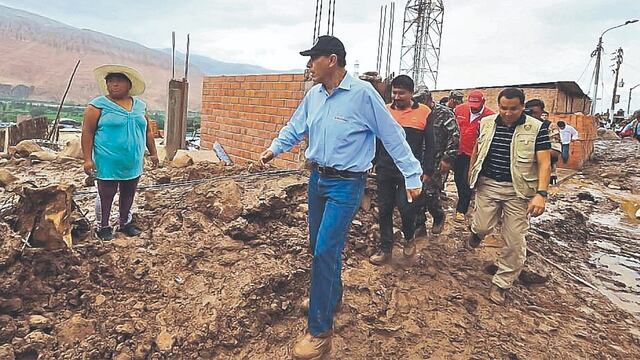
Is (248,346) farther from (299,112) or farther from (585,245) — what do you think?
(585,245)

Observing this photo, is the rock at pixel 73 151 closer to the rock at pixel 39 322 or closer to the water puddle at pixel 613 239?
the rock at pixel 39 322

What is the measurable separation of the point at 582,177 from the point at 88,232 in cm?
1184

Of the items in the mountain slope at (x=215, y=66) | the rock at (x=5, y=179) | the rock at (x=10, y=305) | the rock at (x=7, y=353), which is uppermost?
the mountain slope at (x=215, y=66)

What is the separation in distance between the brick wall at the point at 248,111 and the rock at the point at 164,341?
3.35 metres

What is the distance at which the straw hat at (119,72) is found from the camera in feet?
11.4

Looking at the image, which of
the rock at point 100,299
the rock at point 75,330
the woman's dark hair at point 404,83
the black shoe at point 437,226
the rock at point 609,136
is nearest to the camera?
the rock at point 75,330

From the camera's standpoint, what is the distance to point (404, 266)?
391 cm

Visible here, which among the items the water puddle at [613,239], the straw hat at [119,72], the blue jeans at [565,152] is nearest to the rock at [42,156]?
the straw hat at [119,72]

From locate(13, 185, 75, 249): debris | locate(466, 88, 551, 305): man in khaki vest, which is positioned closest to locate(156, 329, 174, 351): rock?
locate(13, 185, 75, 249): debris

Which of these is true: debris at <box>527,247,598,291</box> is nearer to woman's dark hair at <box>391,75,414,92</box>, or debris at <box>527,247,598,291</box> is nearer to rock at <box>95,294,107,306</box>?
woman's dark hair at <box>391,75,414,92</box>

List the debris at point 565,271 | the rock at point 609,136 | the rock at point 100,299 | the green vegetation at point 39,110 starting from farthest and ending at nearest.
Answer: the rock at point 609,136 < the green vegetation at point 39,110 < the debris at point 565,271 < the rock at point 100,299

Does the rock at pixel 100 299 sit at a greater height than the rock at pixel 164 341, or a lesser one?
greater

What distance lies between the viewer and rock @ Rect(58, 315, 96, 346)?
2480 millimetres

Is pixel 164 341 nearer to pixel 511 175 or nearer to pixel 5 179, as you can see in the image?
pixel 511 175
